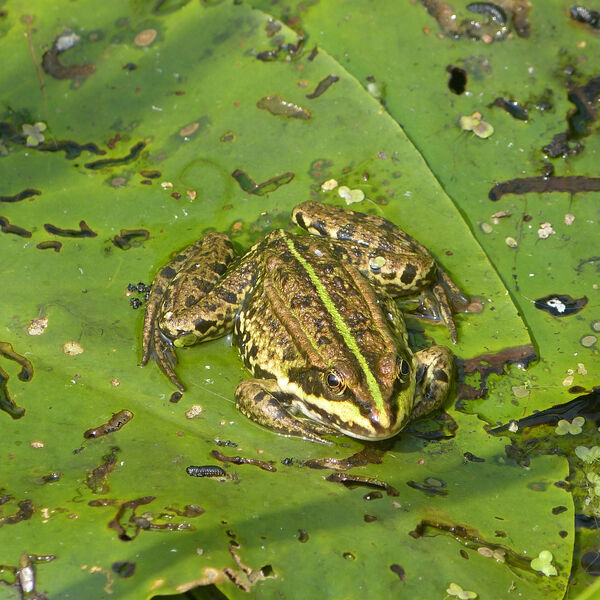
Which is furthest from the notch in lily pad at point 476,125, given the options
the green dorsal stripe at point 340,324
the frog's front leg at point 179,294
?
the frog's front leg at point 179,294

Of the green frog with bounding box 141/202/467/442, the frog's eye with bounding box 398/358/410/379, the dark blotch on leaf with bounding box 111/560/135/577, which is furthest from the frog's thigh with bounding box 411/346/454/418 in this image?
the dark blotch on leaf with bounding box 111/560/135/577

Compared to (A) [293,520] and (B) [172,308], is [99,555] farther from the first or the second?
(B) [172,308]

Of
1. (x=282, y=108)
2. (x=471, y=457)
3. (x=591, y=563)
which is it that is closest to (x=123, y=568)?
(x=471, y=457)

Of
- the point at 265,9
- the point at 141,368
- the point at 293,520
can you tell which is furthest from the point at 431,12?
the point at 293,520

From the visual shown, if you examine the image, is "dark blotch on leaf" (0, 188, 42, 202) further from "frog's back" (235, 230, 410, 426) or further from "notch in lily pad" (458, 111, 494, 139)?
"notch in lily pad" (458, 111, 494, 139)

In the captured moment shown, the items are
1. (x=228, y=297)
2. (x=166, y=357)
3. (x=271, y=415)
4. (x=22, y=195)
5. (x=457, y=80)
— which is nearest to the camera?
(x=271, y=415)

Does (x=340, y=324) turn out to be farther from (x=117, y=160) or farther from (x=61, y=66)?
(x=61, y=66)
